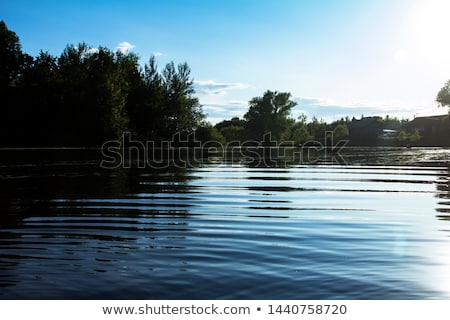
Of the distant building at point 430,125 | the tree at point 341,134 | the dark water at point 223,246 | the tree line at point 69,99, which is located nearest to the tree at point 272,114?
the tree at point 341,134

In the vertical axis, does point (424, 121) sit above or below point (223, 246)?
above

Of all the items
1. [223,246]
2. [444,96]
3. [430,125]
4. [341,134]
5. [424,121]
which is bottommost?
[223,246]

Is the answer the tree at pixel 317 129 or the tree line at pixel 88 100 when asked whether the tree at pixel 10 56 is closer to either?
the tree line at pixel 88 100

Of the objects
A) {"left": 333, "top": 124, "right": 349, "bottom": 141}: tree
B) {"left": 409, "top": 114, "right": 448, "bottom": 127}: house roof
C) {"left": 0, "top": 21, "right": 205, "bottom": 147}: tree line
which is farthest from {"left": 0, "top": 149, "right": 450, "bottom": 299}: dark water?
{"left": 409, "top": 114, "right": 448, "bottom": 127}: house roof

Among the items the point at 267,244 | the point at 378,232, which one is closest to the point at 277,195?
the point at 378,232

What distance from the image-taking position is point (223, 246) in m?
7.88

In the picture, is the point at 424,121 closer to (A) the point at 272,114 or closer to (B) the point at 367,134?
(B) the point at 367,134

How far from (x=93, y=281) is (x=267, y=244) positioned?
3241 mm

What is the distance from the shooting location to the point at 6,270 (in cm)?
625

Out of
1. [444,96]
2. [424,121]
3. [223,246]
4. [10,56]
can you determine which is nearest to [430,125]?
[424,121]

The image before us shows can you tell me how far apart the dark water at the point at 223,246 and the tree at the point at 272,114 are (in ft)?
451

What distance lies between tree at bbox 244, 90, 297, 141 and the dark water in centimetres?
13735

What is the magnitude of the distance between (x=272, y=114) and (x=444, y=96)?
49.9 metres

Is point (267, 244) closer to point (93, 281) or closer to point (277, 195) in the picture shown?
point (93, 281)
